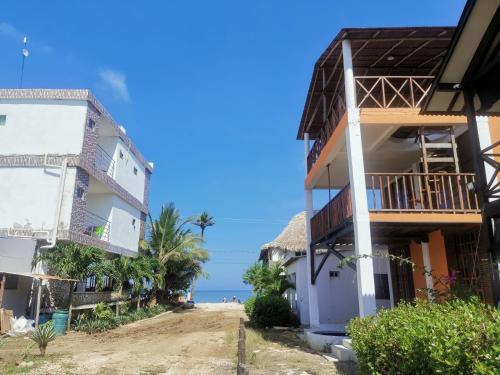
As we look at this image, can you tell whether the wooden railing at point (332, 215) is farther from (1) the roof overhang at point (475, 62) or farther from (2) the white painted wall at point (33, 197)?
(2) the white painted wall at point (33, 197)

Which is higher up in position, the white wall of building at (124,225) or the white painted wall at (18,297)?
the white wall of building at (124,225)

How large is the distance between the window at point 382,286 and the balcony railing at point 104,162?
44.3 feet

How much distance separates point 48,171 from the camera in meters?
16.4

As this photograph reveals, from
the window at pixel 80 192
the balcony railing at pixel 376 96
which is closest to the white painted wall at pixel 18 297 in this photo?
the window at pixel 80 192

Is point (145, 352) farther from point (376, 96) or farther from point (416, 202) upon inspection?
point (376, 96)

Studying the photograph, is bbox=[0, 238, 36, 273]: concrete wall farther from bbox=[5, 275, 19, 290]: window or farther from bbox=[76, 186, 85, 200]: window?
bbox=[76, 186, 85, 200]: window

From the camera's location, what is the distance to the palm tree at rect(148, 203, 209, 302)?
25.2m

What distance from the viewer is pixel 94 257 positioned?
15.8 metres

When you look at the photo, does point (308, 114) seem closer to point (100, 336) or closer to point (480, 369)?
point (100, 336)

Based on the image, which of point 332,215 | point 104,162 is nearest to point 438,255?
point 332,215

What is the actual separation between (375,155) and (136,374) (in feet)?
29.1

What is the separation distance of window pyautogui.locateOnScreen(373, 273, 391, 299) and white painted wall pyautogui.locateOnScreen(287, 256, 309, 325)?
3.16 metres

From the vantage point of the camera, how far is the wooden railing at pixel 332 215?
979cm

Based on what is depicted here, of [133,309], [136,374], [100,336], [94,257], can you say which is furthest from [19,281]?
[136,374]
